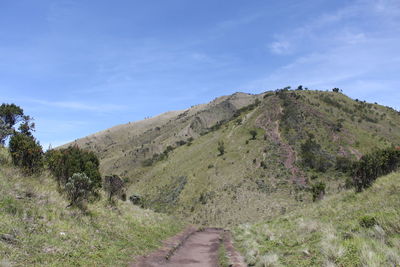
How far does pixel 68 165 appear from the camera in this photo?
65.2ft

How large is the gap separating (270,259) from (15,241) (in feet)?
31.3

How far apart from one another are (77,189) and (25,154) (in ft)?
12.4

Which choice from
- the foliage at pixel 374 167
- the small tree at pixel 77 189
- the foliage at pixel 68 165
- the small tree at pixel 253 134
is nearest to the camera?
the small tree at pixel 77 189

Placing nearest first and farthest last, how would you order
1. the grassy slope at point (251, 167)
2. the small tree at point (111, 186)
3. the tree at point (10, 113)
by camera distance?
the small tree at point (111, 186) → the tree at point (10, 113) → the grassy slope at point (251, 167)

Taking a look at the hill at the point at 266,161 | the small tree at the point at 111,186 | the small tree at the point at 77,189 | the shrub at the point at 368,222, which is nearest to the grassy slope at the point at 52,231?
the small tree at the point at 77,189

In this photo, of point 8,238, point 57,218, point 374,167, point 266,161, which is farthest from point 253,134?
point 8,238

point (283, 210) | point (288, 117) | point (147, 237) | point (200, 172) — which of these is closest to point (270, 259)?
point (147, 237)

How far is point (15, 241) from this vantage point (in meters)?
8.88

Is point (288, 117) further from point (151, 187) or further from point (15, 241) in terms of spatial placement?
point (15, 241)

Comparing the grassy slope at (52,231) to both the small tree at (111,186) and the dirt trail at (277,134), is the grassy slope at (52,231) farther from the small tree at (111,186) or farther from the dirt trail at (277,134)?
the dirt trail at (277,134)

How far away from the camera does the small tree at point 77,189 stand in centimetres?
1587

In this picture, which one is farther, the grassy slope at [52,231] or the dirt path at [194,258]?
the dirt path at [194,258]

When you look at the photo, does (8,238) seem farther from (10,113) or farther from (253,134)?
(253,134)

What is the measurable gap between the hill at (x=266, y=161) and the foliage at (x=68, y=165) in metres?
23.3
